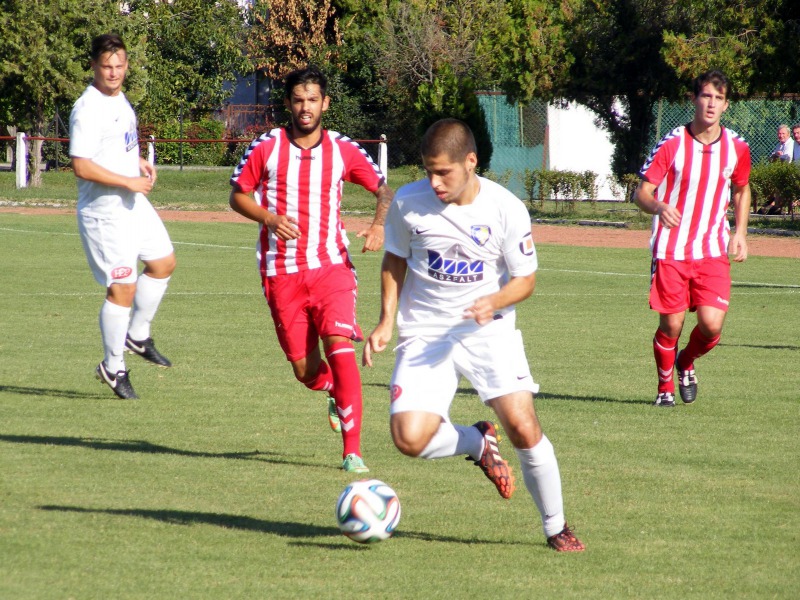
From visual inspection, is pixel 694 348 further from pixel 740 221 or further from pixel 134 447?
pixel 134 447

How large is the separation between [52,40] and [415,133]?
1212 centimetres

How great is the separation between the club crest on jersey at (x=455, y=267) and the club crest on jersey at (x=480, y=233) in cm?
9

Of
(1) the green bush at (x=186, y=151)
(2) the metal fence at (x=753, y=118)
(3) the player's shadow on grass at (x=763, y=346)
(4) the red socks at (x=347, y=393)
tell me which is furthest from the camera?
(1) the green bush at (x=186, y=151)

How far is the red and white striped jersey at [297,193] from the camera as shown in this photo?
6891mm

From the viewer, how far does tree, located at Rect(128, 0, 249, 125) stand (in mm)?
44625

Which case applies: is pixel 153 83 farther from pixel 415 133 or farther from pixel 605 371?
pixel 605 371

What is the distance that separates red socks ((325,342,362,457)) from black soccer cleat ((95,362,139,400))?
2.29 metres

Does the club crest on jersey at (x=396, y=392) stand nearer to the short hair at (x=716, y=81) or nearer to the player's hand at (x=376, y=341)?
the player's hand at (x=376, y=341)

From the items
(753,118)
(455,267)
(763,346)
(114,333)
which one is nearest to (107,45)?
(114,333)

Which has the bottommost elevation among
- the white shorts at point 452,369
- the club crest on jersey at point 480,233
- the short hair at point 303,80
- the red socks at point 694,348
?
the red socks at point 694,348

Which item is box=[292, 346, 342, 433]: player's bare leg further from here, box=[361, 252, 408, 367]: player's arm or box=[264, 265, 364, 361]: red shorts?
box=[361, 252, 408, 367]: player's arm

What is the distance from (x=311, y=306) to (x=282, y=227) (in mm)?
517

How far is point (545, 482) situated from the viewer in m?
5.08

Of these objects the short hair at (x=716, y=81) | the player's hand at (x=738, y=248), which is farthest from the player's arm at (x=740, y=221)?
the short hair at (x=716, y=81)
